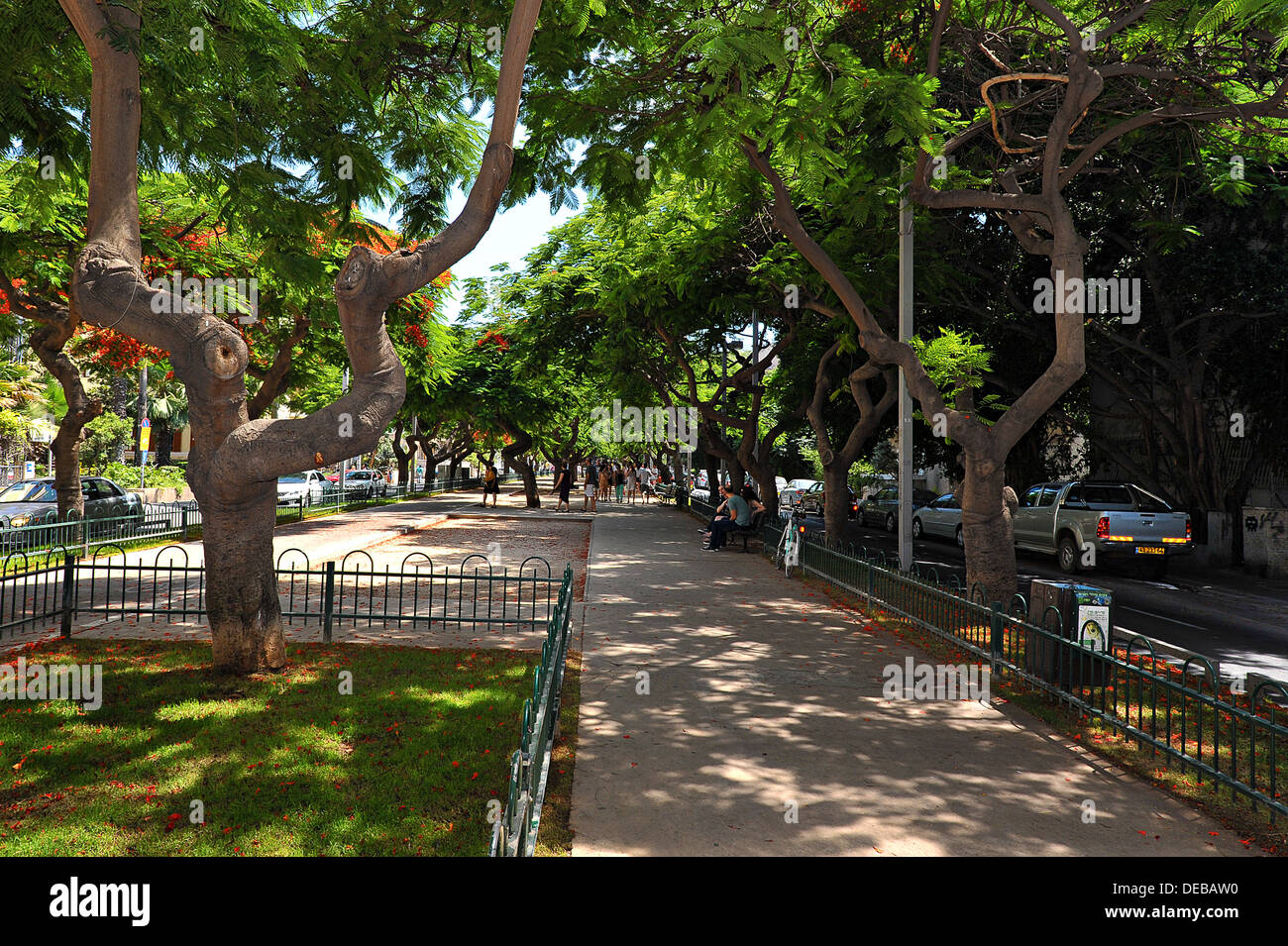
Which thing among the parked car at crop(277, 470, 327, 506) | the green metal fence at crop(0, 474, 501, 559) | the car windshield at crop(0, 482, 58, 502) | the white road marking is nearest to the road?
the white road marking

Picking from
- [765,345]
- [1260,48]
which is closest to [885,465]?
[765,345]

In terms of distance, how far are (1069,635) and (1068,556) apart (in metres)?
11.9

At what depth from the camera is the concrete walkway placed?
4.47m

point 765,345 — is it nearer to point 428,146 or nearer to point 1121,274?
point 1121,274

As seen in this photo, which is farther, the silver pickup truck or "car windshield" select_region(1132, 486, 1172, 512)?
"car windshield" select_region(1132, 486, 1172, 512)

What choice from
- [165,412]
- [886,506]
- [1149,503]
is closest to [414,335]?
[1149,503]

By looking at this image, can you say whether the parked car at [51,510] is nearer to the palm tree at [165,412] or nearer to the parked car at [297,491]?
the parked car at [297,491]

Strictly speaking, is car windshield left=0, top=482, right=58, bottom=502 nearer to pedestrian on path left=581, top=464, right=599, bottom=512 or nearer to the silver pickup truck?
pedestrian on path left=581, top=464, right=599, bottom=512

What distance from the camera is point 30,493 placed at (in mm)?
18844

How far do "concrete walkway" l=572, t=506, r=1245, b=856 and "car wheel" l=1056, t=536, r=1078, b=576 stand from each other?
396 inches

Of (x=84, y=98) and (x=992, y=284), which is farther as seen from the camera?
(x=992, y=284)

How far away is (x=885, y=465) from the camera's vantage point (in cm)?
4619

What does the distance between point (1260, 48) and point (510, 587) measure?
516 inches

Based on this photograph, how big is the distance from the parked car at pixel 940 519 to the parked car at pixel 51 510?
20591mm
